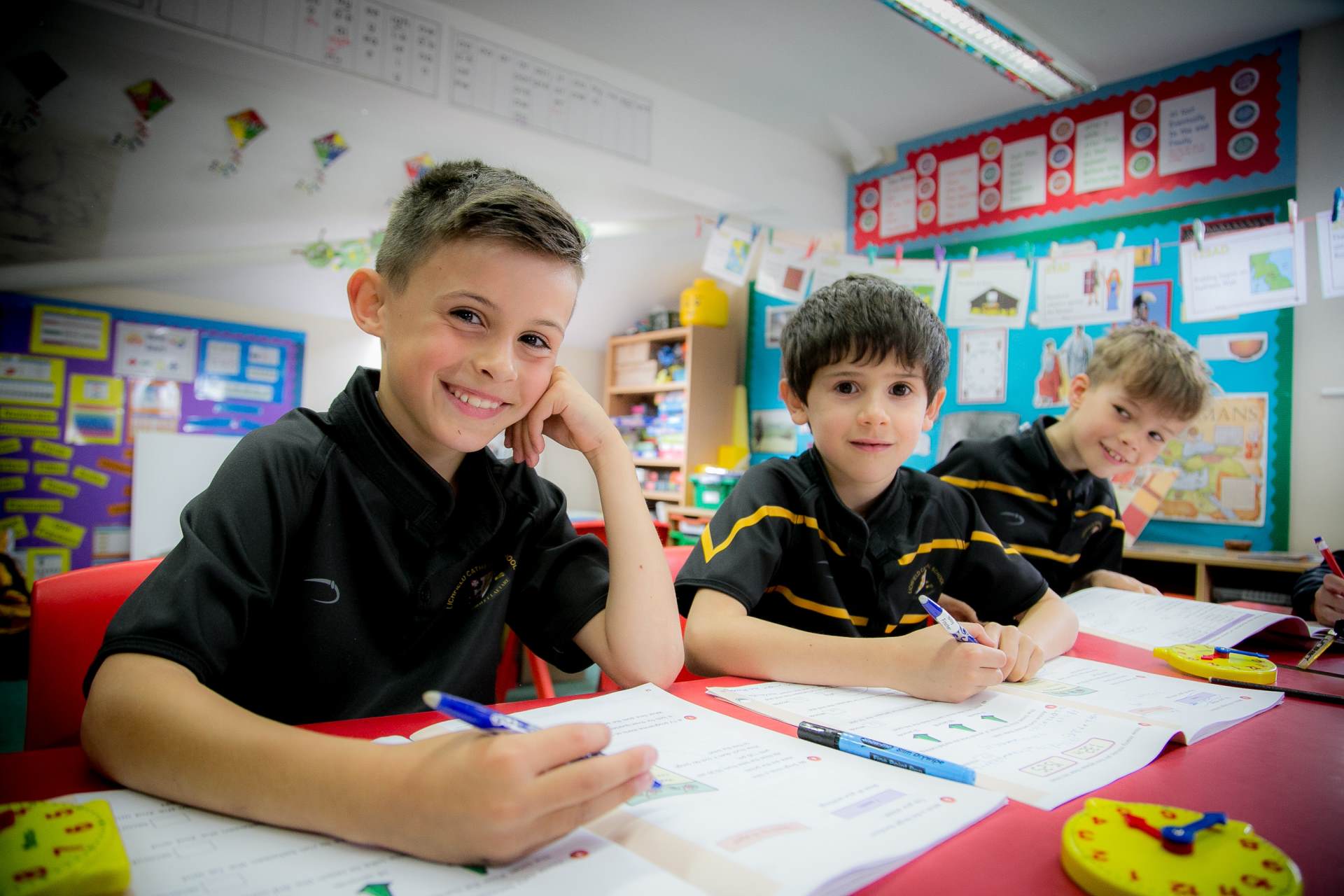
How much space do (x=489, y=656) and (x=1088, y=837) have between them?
2.10 ft

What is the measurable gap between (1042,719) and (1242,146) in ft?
9.31

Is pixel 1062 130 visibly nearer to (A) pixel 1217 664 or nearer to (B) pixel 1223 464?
(B) pixel 1223 464

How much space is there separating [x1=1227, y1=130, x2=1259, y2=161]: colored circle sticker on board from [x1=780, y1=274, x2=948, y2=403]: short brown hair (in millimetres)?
2271

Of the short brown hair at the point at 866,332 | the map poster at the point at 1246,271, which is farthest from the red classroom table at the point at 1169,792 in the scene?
the map poster at the point at 1246,271

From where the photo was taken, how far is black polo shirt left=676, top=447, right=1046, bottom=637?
96cm

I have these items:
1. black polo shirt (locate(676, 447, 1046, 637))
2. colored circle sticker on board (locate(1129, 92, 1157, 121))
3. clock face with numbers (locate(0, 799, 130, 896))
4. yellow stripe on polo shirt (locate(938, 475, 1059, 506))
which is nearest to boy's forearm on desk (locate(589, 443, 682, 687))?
black polo shirt (locate(676, 447, 1046, 637))

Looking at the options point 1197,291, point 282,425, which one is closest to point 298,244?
point 282,425

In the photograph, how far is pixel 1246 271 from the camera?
1.92 meters

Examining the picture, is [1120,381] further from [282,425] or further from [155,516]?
[155,516]

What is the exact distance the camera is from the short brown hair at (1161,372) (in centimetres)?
149

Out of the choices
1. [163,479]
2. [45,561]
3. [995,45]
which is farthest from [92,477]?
[995,45]

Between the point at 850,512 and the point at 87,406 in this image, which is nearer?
the point at 850,512

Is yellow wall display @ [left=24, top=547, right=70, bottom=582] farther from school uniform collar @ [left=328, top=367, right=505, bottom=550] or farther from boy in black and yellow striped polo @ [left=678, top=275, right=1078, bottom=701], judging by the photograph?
boy in black and yellow striped polo @ [left=678, top=275, right=1078, bottom=701]

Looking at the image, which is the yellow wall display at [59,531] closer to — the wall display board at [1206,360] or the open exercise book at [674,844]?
the wall display board at [1206,360]
